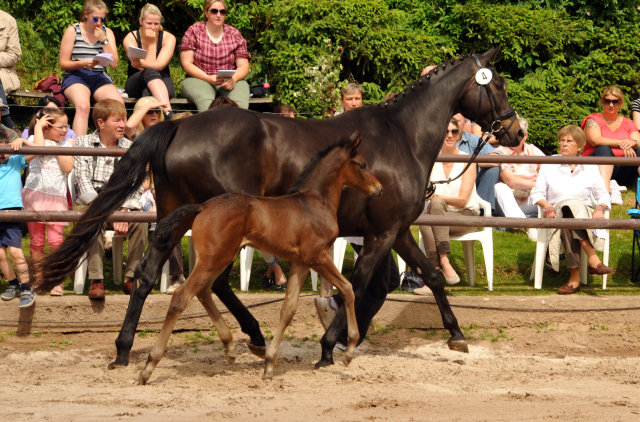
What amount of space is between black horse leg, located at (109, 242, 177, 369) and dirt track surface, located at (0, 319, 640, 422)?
14 cm

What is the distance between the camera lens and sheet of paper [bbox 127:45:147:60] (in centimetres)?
784

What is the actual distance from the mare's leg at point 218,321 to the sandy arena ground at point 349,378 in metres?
0.13

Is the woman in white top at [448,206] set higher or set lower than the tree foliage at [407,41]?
lower

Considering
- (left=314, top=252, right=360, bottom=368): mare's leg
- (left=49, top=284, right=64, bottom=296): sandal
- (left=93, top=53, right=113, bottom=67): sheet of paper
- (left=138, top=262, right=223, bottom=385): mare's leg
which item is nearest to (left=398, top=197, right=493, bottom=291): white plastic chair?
(left=314, top=252, right=360, bottom=368): mare's leg

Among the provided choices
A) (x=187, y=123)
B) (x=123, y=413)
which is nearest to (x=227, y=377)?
(x=123, y=413)

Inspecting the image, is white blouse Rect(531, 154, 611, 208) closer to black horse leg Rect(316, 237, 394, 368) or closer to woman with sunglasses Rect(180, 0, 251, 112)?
black horse leg Rect(316, 237, 394, 368)

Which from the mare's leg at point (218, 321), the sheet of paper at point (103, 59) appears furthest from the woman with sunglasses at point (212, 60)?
the mare's leg at point (218, 321)

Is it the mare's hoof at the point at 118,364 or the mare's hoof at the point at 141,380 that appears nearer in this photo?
the mare's hoof at the point at 141,380

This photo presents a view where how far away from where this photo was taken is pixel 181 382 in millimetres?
4684

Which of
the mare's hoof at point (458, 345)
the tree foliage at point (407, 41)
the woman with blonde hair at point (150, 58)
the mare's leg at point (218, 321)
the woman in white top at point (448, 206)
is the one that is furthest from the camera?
the tree foliage at point (407, 41)

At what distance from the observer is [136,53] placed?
7.89 m

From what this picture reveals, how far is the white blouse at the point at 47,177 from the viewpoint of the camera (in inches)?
249

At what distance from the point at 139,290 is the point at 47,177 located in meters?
2.02

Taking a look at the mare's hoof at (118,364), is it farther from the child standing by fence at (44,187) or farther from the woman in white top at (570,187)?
the woman in white top at (570,187)
